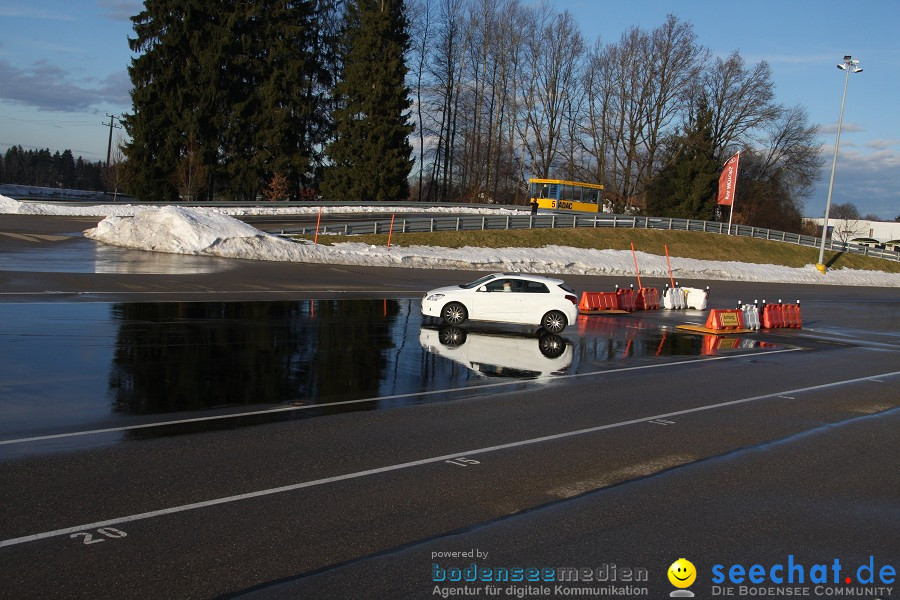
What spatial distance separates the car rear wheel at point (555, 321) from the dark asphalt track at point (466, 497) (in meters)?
6.21

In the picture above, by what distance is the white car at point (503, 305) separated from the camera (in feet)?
65.4

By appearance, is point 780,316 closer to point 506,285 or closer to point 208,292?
point 506,285

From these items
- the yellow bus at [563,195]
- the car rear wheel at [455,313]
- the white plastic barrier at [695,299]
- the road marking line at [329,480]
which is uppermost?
the yellow bus at [563,195]

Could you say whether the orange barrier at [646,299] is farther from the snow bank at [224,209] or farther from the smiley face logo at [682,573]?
the smiley face logo at [682,573]

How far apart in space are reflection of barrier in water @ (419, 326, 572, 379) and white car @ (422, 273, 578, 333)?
0.38m

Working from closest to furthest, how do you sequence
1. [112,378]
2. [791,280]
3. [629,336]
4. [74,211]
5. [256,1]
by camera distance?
[112,378]
[629,336]
[74,211]
[791,280]
[256,1]

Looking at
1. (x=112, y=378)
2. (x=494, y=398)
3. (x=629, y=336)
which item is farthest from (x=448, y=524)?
(x=629, y=336)

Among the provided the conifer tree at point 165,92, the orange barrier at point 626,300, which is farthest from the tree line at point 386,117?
the orange barrier at point 626,300

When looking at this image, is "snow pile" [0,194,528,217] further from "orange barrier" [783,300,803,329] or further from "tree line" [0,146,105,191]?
"tree line" [0,146,105,191]

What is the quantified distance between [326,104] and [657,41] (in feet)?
104

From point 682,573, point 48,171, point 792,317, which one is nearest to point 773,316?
point 792,317

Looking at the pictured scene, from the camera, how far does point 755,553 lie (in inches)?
251

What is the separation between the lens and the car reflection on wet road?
1026cm

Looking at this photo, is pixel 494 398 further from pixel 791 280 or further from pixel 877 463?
pixel 791 280
